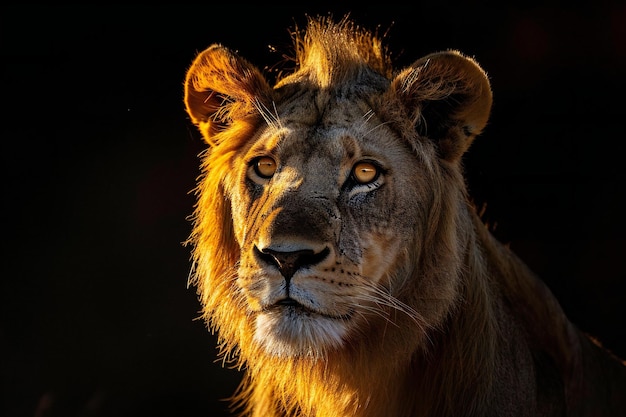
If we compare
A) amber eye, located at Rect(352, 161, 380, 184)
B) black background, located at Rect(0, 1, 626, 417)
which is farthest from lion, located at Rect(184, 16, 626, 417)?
black background, located at Rect(0, 1, 626, 417)

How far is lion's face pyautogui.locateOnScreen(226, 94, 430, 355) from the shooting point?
2652 millimetres

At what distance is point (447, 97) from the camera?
314cm

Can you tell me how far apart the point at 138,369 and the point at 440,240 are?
2750 mm

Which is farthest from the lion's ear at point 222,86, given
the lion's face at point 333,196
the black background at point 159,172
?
the black background at point 159,172

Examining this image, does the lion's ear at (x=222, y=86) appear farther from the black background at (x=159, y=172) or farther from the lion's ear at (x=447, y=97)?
the black background at (x=159, y=172)

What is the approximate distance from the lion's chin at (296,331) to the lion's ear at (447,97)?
829 millimetres

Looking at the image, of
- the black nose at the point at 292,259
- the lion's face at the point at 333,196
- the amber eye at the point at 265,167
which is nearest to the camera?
the black nose at the point at 292,259

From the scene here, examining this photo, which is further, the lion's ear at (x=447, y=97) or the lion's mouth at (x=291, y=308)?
the lion's ear at (x=447, y=97)

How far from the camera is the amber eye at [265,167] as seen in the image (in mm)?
3075

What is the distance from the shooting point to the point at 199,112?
3.56 meters

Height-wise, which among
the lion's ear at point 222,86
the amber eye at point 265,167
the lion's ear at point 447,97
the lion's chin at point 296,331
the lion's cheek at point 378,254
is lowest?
the lion's chin at point 296,331

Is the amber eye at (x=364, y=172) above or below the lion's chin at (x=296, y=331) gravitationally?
above

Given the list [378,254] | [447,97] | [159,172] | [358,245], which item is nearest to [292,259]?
[358,245]

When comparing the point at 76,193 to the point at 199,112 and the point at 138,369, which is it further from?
the point at 199,112
